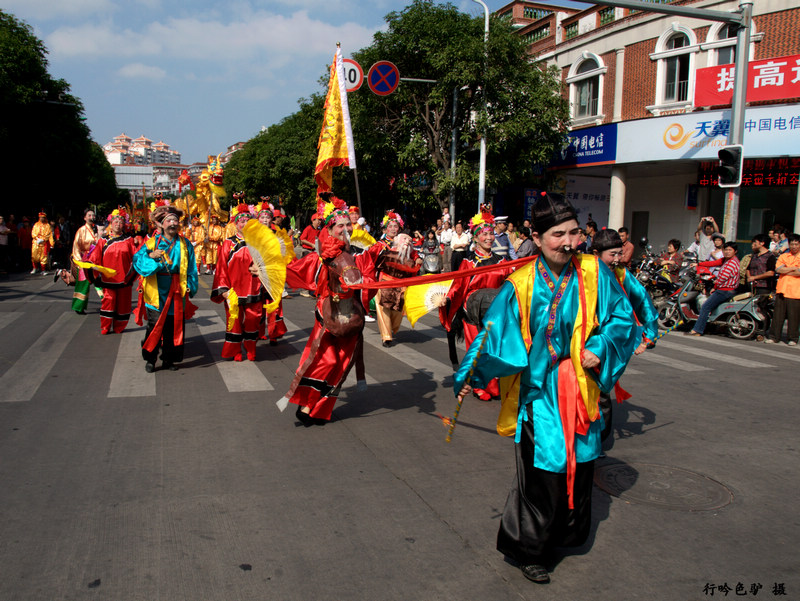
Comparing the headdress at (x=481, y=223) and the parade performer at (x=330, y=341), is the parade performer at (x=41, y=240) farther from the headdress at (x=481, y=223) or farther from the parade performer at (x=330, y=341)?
the parade performer at (x=330, y=341)

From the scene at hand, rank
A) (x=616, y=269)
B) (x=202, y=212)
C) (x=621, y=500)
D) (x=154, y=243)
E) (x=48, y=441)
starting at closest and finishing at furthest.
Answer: (x=621, y=500), (x=48, y=441), (x=616, y=269), (x=154, y=243), (x=202, y=212)

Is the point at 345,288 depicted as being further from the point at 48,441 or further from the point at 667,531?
the point at 667,531

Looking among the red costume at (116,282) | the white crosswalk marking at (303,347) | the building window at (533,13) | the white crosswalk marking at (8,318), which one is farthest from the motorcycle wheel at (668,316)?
the building window at (533,13)

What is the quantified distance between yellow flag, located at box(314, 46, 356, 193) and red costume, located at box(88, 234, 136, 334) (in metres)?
3.05

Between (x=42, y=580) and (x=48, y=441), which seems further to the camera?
(x=48, y=441)

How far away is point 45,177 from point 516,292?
36.4m

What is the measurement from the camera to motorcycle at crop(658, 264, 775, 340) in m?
10.6

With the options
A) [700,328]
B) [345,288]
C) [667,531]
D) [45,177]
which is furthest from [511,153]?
[45,177]

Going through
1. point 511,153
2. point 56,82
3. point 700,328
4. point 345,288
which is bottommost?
point 700,328

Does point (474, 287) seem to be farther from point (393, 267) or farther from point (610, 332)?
point (610, 332)

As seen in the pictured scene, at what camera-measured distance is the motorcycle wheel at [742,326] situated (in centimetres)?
1061

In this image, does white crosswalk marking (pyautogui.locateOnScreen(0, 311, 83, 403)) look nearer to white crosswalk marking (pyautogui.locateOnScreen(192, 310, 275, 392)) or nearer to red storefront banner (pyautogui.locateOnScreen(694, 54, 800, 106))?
white crosswalk marking (pyautogui.locateOnScreen(192, 310, 275, 392))

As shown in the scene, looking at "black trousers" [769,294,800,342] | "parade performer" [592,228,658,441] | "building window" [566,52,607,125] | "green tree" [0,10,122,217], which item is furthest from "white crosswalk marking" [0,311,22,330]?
"building window" [566,52,607,125]

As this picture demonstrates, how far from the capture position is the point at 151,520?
143 inches
